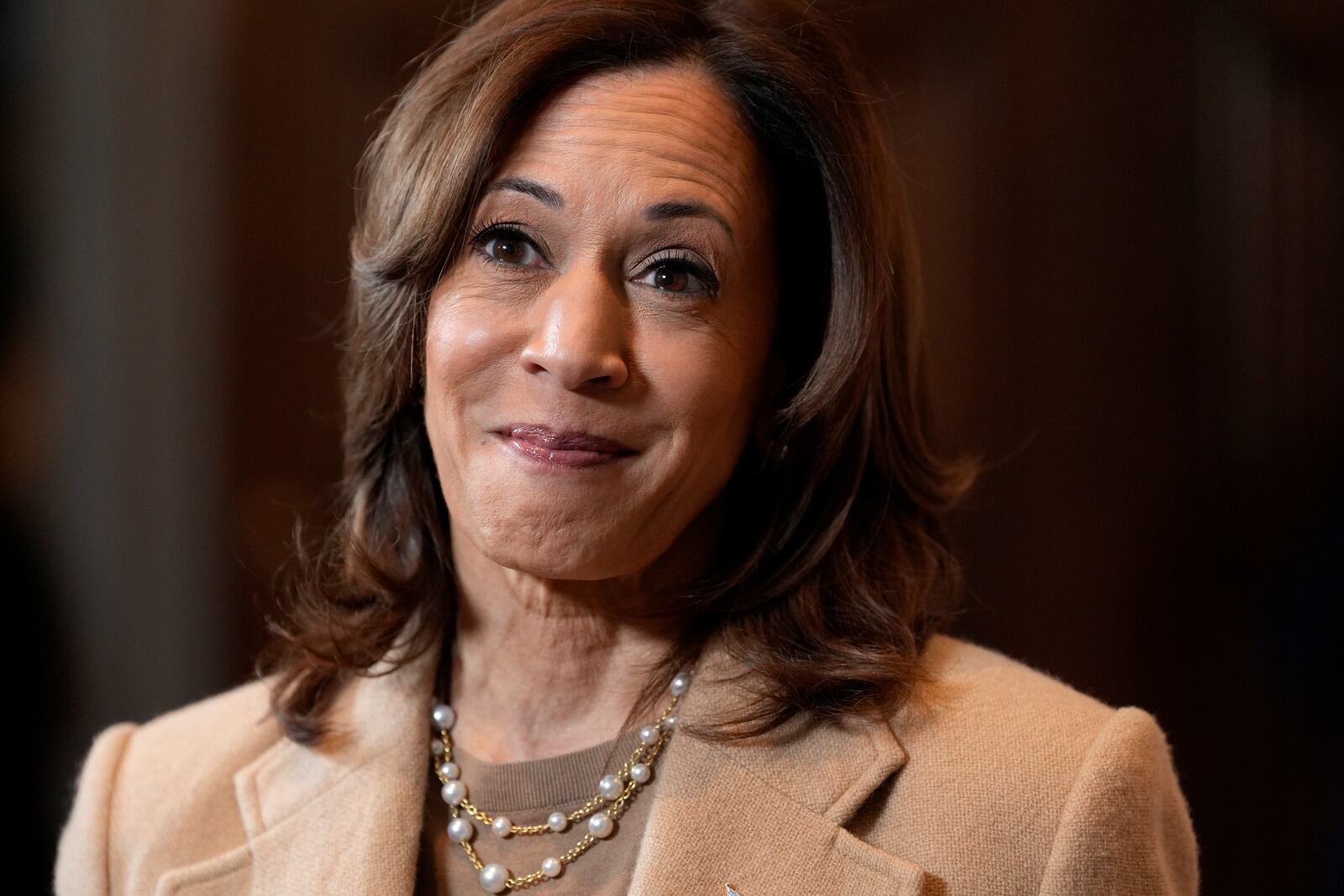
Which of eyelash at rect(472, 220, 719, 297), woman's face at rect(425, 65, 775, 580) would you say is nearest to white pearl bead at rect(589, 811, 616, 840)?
woman's face at rect(425, 65, 775, 580)

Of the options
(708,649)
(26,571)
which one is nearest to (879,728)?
(708,649)

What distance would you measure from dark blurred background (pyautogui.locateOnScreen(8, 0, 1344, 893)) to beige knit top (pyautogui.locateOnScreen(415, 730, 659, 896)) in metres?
1.62

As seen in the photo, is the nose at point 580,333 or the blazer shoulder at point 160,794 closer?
the nose at point 580,333

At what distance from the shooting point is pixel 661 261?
1395 mm

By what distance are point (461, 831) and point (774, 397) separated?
0.59 meters

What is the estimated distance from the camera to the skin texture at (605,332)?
1361 mm

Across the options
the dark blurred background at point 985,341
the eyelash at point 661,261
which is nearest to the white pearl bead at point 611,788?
the eyelash at point 661,261

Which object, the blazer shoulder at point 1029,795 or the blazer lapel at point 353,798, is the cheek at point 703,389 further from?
the blazer lapel at point 353,798

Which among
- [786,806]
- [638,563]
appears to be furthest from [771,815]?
[638,563]

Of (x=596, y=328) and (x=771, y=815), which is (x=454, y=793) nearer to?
(x=771, y=815)

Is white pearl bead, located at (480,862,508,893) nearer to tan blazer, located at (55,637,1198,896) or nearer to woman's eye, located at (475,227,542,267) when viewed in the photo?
tan blazer, located at (55,637,1198,896)

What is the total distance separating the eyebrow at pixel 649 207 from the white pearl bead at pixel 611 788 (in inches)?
23.4

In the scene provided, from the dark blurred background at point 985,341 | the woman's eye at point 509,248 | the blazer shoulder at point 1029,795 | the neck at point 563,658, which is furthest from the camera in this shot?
the dark blurred background at point 985,341

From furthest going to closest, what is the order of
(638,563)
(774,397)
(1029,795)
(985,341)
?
1. (985,341)
2. (774,397)
3. (638,563)
4. (1029,795)
